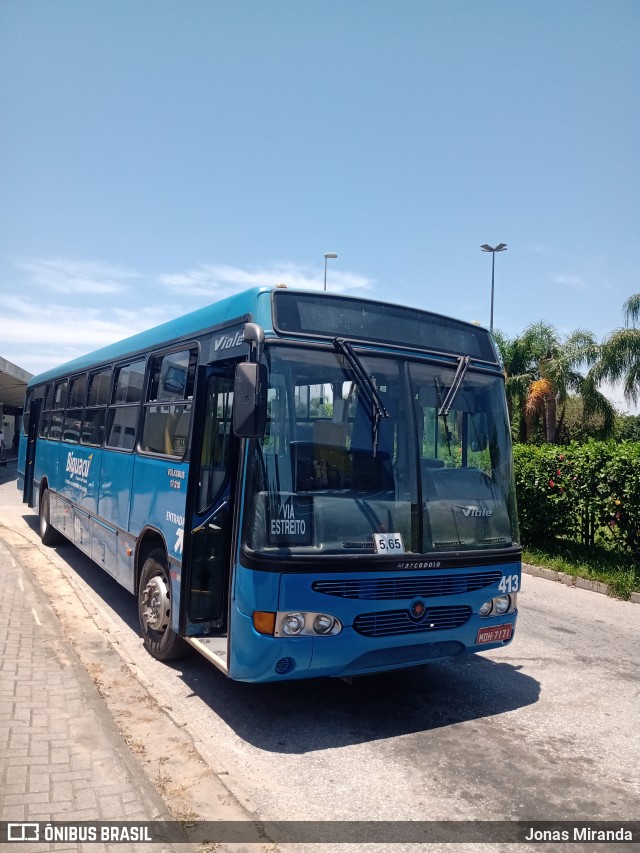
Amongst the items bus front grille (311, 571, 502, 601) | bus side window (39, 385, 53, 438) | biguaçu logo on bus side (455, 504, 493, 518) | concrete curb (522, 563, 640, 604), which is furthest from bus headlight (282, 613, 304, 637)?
bus side window (39, 385, 53, 438)

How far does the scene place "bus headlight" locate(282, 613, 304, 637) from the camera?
4.56 meters

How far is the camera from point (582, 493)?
36.4 ft

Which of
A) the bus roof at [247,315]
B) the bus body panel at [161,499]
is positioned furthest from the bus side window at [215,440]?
the bus roof at [247,315]

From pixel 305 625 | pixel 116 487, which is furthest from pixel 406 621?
pixel 116 487

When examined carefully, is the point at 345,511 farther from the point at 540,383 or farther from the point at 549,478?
the point at 540,383

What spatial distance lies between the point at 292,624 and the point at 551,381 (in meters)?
27.8

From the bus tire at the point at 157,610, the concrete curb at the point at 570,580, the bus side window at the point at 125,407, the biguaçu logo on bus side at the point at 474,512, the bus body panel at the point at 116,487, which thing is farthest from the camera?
the concrete curb at the point at 570,580

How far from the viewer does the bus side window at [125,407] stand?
291 inches

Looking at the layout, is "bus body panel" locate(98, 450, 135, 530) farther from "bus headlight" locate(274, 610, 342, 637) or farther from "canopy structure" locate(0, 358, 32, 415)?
"canopy structure" locate(0, 358, 32, 415)

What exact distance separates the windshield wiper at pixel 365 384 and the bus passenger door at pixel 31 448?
9.81m

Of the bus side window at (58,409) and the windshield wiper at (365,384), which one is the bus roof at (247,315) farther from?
the bus side window at (58,409)

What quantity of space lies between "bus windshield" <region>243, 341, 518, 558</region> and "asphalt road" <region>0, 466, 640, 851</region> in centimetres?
135

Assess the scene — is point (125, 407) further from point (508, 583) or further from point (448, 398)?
point (508, 583)

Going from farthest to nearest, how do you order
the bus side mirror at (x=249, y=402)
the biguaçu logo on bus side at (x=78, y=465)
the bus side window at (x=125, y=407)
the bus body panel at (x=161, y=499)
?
1. the biguaçu logo on bus side at (x=78, y=465)
2. the bus side window at (x=125, y=407)
3. the bus body panel at (x=161, y=499)
4. the bus side mirror at (x=249, y=402)
